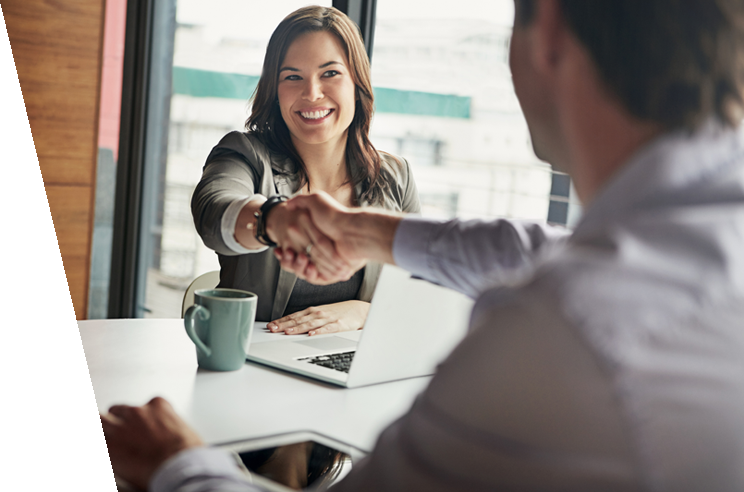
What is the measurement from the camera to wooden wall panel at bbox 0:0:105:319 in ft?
2.65

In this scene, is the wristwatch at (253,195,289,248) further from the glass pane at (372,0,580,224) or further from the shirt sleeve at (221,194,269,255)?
the glass pane at (372,0,580,224)

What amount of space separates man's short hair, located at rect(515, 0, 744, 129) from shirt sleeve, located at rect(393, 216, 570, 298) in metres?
0.23

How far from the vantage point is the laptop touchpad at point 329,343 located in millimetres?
670

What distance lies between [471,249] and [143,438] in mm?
267

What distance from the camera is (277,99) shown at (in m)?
1.11

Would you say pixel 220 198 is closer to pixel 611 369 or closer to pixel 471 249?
pixel 471 249

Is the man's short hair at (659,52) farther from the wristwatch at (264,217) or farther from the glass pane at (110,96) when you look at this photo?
the glass pane at (110,96)

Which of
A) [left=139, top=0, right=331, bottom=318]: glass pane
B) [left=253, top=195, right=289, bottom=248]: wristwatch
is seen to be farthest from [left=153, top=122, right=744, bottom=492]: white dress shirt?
[left=139, top=0, right=331, bottom=318]: glass pane

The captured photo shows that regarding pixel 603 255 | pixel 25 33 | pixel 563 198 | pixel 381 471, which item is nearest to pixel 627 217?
pixel 603 255

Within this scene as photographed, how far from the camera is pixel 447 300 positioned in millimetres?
574

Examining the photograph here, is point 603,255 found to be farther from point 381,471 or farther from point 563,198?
point 563,198

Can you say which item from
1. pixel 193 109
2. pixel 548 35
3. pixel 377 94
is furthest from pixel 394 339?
pixel 193 109

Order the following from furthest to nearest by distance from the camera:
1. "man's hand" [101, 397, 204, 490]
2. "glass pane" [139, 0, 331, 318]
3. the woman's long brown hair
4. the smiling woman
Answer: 1. "glass pane" [139, 0, 331, 318]
2. the woman's long brown hair
3. the smiling woman
4. "man's hand" [101, 397, 204, 490]

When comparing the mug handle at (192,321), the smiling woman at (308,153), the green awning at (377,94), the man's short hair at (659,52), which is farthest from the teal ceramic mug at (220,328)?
the green awning at (377,94)
